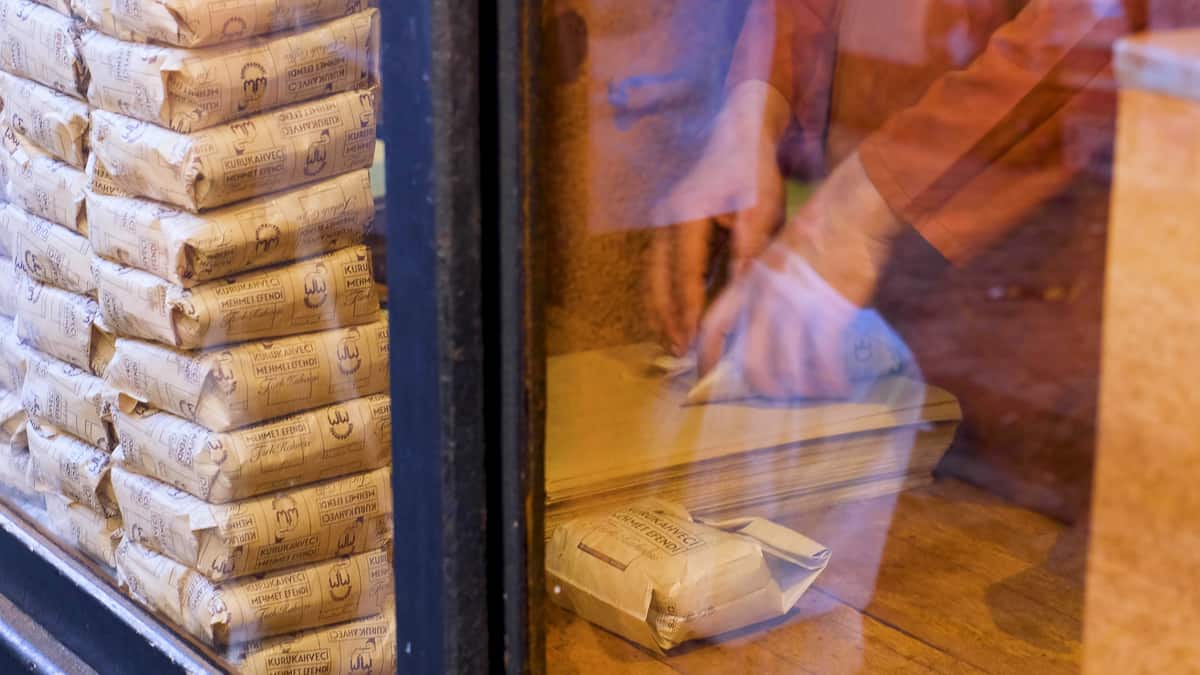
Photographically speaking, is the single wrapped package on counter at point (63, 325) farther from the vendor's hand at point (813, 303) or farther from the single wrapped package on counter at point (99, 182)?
the vendor's hand at point (813, 303)

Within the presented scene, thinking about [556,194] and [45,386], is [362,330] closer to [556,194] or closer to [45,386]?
[556,194]

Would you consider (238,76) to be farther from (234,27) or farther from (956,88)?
(956,88)

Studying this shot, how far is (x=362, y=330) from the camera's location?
108cm

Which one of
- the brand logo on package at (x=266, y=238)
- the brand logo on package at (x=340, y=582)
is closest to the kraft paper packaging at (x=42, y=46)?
the brand logo on package at (x=266, y=238)

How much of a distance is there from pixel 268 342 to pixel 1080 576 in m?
0.67

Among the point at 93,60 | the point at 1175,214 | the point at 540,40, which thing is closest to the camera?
the point at 1175,214

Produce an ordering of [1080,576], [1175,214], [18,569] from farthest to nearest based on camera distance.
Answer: [18,569], [1080,576], [1175,214]

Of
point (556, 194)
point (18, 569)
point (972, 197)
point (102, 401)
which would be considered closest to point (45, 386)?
point (102, 401)

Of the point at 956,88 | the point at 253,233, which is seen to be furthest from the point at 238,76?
the point at 956,88

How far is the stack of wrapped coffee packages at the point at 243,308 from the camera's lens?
106 cm

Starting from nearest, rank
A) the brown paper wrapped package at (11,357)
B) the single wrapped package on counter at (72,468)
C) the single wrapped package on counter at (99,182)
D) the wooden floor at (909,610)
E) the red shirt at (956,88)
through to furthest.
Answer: the red shirt at (956,88)
the wooden floor at (909,610)
the single wrapped package on counter at (99,182)
the single wrapped package on counter at (72,468)
the brown paper wrapped package at (11,357)

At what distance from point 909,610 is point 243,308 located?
567 mm

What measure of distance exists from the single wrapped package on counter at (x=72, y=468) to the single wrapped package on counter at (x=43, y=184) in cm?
21

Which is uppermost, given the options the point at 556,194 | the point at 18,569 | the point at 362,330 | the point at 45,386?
the point at 556,194
